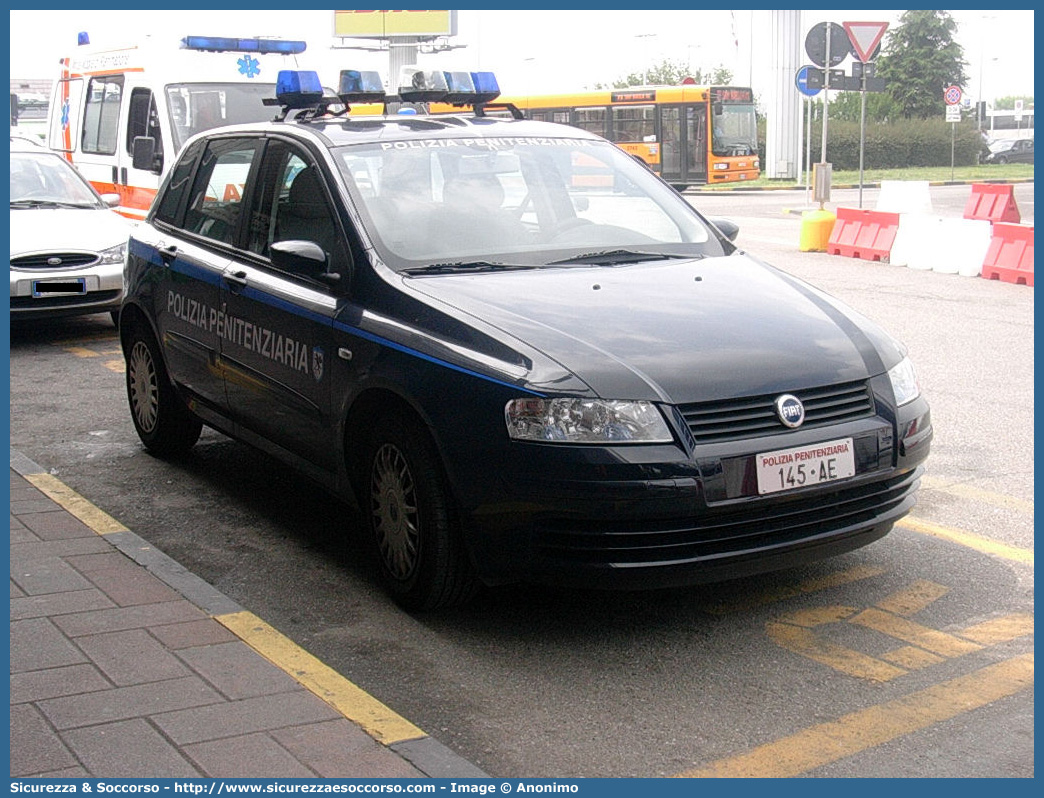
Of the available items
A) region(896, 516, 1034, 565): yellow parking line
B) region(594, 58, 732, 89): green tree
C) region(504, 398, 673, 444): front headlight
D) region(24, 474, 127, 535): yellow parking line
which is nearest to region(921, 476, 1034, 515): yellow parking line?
region(896, 516, 1034, 565): yellow parking line

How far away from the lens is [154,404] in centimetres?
709

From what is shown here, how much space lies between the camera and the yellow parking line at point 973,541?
538cm

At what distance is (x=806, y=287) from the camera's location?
532cm

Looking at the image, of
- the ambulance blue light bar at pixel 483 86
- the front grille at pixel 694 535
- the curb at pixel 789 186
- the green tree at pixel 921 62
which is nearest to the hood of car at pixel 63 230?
the ambulance blue light bar at pixel 483 86

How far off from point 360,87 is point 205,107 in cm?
801

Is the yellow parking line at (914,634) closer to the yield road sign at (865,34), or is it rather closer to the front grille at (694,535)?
the front grille at (694,535)

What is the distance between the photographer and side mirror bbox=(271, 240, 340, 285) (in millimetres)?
5137

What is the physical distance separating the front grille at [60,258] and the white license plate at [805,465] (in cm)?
834

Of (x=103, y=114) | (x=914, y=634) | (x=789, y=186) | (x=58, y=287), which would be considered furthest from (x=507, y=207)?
(x=789, y=186)

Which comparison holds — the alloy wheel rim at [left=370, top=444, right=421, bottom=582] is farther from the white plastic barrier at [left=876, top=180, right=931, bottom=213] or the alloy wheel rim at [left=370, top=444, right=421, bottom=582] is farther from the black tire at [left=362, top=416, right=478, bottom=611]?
the white plastic barrier at [left=876, top=180, right=931, bottom=213]

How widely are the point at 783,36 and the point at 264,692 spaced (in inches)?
1624

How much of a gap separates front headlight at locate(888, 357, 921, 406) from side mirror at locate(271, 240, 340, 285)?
6.82ft

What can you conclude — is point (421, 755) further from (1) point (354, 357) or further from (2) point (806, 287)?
(2) point (806, 287)

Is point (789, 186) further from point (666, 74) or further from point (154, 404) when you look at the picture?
point (666, 74)
